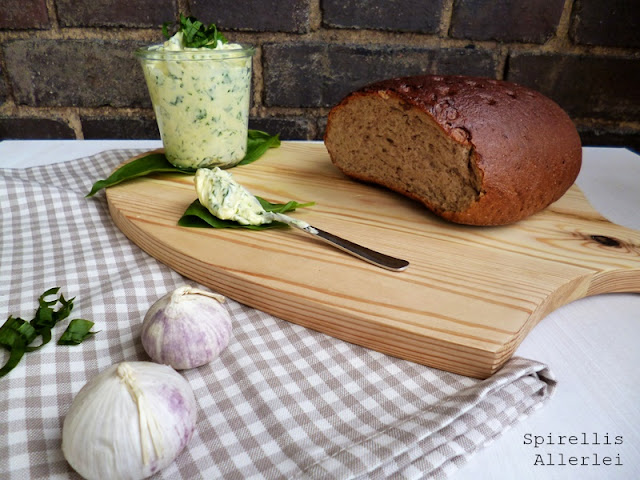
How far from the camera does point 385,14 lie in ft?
6.84

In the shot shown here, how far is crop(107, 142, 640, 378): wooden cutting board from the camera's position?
928 mm

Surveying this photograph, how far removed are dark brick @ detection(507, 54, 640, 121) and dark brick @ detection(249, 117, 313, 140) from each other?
2.96 feet

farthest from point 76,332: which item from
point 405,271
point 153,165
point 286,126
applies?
point 286,126

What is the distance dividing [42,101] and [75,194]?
952mm

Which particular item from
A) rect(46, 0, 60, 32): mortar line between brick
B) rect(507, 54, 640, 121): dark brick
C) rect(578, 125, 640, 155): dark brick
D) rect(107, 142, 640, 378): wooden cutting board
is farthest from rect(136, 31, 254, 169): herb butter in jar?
rect(578, 125, 640, 155): dark brick

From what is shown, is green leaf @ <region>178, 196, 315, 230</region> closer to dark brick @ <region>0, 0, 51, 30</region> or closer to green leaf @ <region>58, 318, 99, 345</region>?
green leaf @ <region>58, 318, 99, 345</region>

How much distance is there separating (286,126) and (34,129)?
43.7 inches

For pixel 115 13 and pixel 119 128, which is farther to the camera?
pixel 119 128

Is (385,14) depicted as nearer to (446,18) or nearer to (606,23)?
(446,18)

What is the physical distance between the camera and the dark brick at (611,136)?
2.35m

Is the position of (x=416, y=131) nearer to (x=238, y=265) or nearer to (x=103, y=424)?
(x=238, y=265)

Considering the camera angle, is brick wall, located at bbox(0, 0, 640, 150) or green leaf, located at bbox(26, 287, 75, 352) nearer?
green leaf, located at bbox(26, 287, 75, 352)

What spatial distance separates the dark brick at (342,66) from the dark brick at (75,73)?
584 mm

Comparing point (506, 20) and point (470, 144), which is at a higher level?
point (506, 20)
